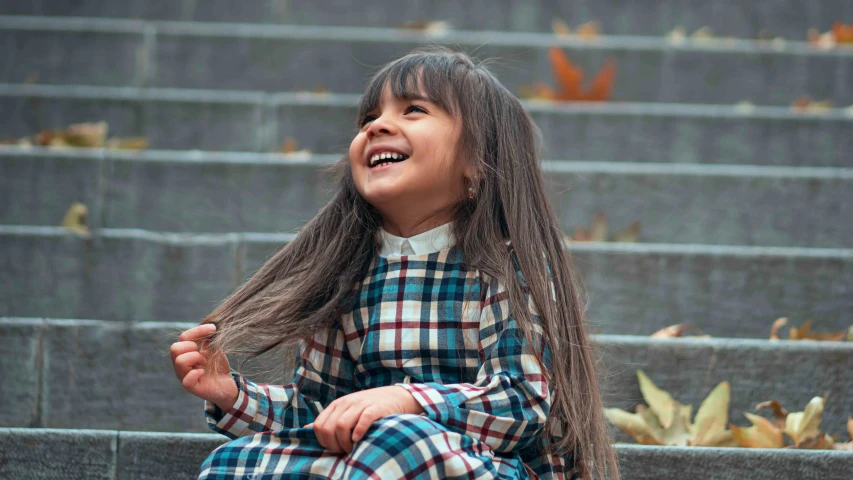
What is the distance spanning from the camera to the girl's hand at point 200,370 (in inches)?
75.9

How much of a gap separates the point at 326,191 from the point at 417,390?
4.93ft

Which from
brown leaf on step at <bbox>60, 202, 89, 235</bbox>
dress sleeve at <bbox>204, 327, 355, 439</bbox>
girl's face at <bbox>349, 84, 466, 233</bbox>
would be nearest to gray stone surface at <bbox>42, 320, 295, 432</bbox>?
dress sleeve at <bbox>204, 327, 355, 439</bbox>

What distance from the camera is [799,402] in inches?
98.6

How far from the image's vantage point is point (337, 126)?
151 inches

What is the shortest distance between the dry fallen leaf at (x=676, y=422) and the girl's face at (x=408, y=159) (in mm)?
706

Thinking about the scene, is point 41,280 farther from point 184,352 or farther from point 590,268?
point 590,268

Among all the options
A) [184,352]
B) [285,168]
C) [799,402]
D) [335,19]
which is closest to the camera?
[184,352]

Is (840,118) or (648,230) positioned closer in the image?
(648,230)

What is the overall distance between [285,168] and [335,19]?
Result: 1.73 metres

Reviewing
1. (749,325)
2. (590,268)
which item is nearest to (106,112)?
(590,268)

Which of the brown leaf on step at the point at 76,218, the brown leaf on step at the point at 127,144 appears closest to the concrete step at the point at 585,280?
the brown leaf on step at the point at 76,218

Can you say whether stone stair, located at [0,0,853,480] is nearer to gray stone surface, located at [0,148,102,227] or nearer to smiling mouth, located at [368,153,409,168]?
gray stone surface, located at [0,148,102,227]

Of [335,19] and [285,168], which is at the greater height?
[335,19]

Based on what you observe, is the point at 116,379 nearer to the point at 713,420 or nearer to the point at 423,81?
the point at 423,81
